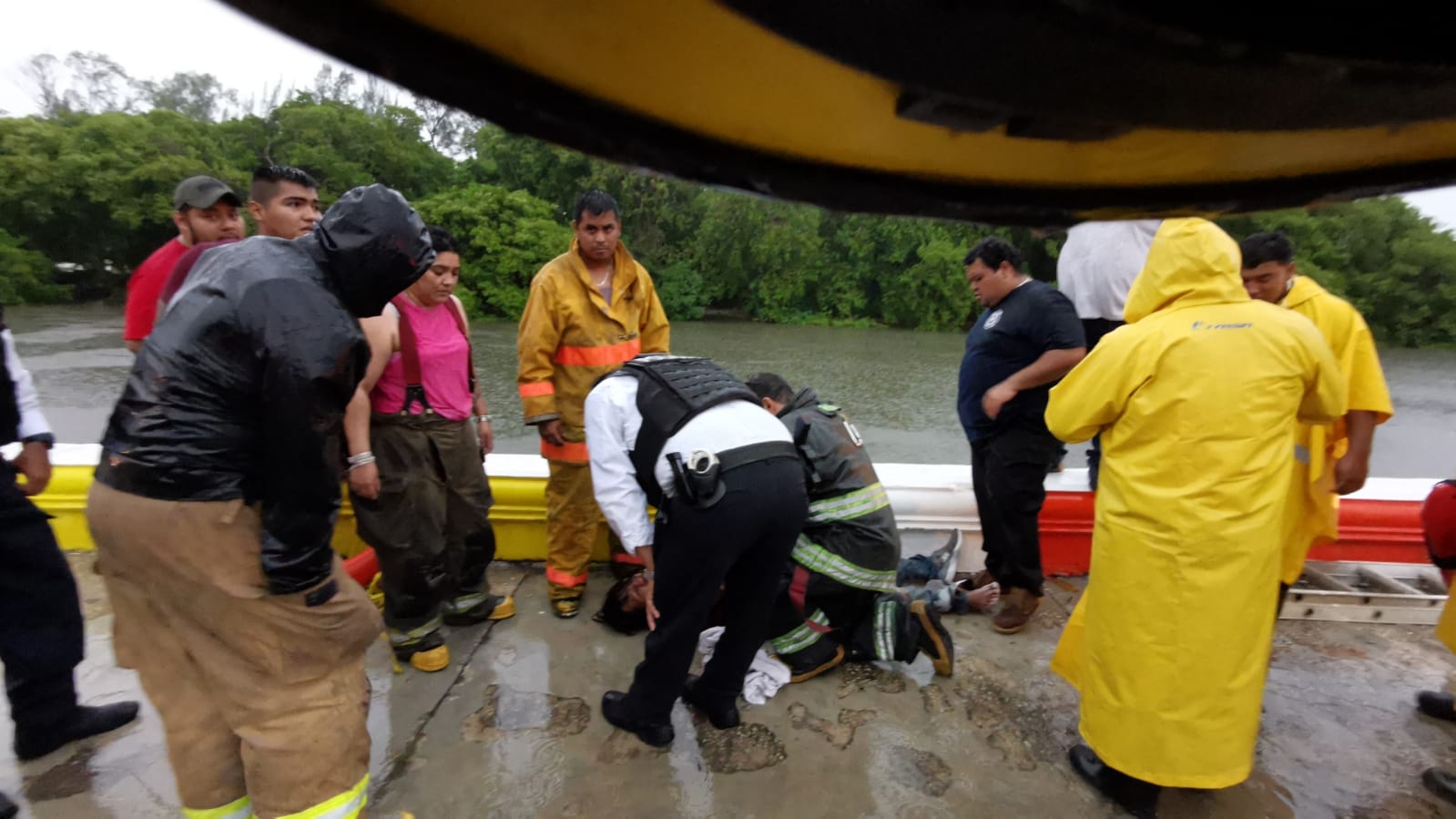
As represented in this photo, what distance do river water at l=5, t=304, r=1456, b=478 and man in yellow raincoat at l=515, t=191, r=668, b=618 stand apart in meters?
2.12

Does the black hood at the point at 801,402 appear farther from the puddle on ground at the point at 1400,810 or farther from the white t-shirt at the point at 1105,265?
the puddle on ground at the point at 1400,810

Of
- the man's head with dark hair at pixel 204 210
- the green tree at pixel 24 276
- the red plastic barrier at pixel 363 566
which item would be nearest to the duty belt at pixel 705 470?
the red plastic barrier at pixel 363 566

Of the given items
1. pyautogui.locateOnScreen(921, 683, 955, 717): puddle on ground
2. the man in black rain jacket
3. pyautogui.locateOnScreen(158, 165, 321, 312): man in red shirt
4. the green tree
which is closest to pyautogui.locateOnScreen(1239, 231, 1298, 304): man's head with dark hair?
pyautogui.locateOnScreen(921, 683, 955, 717): puddle on ground

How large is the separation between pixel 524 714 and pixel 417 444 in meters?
1.06

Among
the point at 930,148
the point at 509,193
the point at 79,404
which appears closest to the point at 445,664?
the point at 930,148

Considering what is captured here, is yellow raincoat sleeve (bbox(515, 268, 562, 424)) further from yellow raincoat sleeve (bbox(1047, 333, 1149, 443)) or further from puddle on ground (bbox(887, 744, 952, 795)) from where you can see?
yellow raincoat sleeve (bbox(1047, 333, 1149, 443))

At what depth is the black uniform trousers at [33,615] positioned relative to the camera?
2002 mm

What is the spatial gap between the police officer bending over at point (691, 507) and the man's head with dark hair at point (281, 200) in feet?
4.27

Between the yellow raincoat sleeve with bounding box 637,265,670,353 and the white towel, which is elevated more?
the yellow raincoat sleeve with bounding box 637,265,670,353

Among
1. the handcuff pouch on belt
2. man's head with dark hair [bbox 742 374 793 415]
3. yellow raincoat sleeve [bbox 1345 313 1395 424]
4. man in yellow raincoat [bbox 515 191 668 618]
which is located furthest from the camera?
man in yellow raincoat [bbox 515 191 668 618]

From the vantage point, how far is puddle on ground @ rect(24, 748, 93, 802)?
1.97 meters

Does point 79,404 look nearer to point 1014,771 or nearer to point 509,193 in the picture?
point 1014,771

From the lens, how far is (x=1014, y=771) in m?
2.15

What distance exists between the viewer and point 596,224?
291 centimetres
